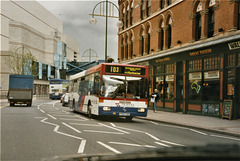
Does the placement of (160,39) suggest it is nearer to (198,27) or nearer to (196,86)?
(198,27)

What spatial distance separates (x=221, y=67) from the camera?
1775 cm

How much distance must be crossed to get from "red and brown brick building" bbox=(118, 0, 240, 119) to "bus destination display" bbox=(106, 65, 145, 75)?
496cm

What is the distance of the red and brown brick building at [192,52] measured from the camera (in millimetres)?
17188

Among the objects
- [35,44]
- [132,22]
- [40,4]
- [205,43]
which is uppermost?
[40,4]

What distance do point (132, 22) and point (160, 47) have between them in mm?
7449

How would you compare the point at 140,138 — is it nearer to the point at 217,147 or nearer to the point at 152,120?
the point at 152,120

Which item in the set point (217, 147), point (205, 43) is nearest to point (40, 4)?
point (205, 43)

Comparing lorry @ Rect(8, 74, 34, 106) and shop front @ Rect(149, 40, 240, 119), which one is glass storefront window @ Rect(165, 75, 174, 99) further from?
lorry @ Rect(8, 74, 34, 106)

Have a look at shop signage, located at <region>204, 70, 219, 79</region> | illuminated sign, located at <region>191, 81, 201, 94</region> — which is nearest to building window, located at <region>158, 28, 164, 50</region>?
illuminated sign, located at <region>191, 81, 201, 94</region>

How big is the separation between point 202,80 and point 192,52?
2104 mm

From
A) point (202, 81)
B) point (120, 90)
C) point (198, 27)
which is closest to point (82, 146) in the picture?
point (120, 90)

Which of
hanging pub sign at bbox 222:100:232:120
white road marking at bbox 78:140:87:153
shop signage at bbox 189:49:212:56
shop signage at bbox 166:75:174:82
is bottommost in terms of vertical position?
white road marking at bbox 78:140:87:153

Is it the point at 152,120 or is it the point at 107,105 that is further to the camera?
the point at 152,120

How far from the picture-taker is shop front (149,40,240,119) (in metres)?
16.9
